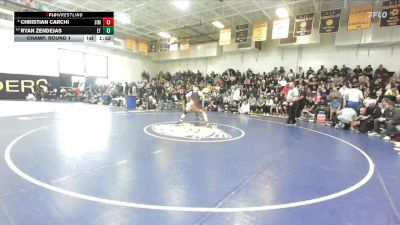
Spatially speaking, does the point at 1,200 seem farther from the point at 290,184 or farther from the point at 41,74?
the point at 41,74

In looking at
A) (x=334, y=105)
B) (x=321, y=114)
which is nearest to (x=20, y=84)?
(x=321, y=114)

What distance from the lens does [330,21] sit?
47.4ft

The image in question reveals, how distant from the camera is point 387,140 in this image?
8.30 metres

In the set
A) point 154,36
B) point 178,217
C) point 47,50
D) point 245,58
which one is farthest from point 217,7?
point 178,217

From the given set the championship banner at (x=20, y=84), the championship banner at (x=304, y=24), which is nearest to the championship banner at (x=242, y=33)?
the championship banner at (x=304, y=24)

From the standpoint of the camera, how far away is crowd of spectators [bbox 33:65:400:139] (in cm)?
1029

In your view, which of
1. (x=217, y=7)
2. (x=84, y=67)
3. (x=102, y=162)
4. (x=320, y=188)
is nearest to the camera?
(x=320, y=188)

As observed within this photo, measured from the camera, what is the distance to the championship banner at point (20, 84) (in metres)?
19.2

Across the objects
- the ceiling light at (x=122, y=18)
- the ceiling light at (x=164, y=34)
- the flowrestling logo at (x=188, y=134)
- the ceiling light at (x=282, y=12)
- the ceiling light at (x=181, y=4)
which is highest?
the ceiling light at (x=181, y=4)

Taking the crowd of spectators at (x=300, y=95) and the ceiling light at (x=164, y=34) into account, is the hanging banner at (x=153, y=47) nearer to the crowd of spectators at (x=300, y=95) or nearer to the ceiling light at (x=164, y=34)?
the ceiling light at (x=164, y=34)

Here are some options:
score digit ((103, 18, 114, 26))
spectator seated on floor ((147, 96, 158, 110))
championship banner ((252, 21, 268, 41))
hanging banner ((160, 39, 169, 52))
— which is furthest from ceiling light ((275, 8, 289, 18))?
hanging banner ((160, 39, 169, 52))

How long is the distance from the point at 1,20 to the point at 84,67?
732cm

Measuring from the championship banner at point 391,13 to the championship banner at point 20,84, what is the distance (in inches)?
956

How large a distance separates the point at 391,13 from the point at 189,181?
47.7ft
